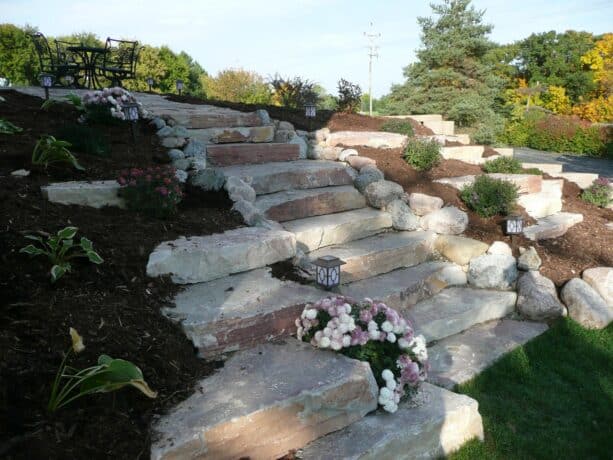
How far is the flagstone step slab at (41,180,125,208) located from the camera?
353 cm

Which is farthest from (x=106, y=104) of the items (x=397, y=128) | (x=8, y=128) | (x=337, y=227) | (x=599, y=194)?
(x=599, y=194)

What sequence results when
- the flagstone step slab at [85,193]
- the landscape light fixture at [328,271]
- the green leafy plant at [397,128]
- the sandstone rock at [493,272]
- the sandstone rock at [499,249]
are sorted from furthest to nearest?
the green leafy plant at [397,128] → the sandstone rock at [499,249] → the sandstone rock at [493,272] → the flagstone step slab at [85,193] → the landscape light fixture at [328,271]

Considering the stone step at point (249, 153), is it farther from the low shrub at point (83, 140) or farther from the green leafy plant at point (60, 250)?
the green leafy plant at point (60, 250)

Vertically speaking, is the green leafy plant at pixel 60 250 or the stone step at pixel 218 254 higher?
the green leafy plant at pixel 60 250

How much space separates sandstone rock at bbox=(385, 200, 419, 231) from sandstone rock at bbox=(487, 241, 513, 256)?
2.58 feet

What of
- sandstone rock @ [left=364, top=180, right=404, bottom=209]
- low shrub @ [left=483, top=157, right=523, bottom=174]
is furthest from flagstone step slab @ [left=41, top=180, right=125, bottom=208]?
low shrub @ [left=483, top=157, right=523, bottom=174]

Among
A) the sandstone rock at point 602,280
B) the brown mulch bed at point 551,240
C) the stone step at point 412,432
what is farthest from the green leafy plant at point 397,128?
the stone step at point 412,432

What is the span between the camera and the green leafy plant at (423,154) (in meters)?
6.31

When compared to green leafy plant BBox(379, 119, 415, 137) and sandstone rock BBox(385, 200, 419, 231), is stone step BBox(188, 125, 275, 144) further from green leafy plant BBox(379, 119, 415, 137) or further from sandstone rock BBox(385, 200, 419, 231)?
green leafy plant BBox(379, 119, 415, 137)

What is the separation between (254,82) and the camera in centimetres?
1711

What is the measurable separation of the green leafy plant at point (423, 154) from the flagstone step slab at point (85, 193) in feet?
12.8

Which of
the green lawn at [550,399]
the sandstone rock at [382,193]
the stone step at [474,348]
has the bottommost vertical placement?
the green lawn at [550,399]

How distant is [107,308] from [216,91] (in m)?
15.5

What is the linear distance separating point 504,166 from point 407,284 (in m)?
3.55
